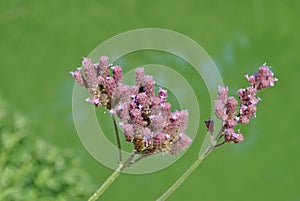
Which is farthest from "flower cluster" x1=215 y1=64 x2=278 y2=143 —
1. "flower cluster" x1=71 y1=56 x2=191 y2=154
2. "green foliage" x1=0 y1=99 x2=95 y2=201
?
"green foliage" x1=0 y1=99 x2=95 y2=201

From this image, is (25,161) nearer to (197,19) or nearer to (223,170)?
(223,170)

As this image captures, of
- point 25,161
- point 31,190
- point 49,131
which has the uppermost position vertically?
point 49,131

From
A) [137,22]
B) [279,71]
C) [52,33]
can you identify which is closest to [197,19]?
[137,22]

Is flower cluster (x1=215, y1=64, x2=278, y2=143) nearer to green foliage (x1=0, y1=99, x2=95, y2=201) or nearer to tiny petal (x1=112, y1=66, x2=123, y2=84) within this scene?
tiny petal (x1=112, y1=66, x2=123, y2=84)

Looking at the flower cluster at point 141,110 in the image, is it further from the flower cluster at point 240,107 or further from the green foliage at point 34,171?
the green foliage at point 34,171

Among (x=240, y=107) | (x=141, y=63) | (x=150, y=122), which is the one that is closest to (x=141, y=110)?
(x=150, y=122)

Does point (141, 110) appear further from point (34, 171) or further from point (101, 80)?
point (34, 171)

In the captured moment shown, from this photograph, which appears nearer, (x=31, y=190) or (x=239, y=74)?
(x=31, y=190)
